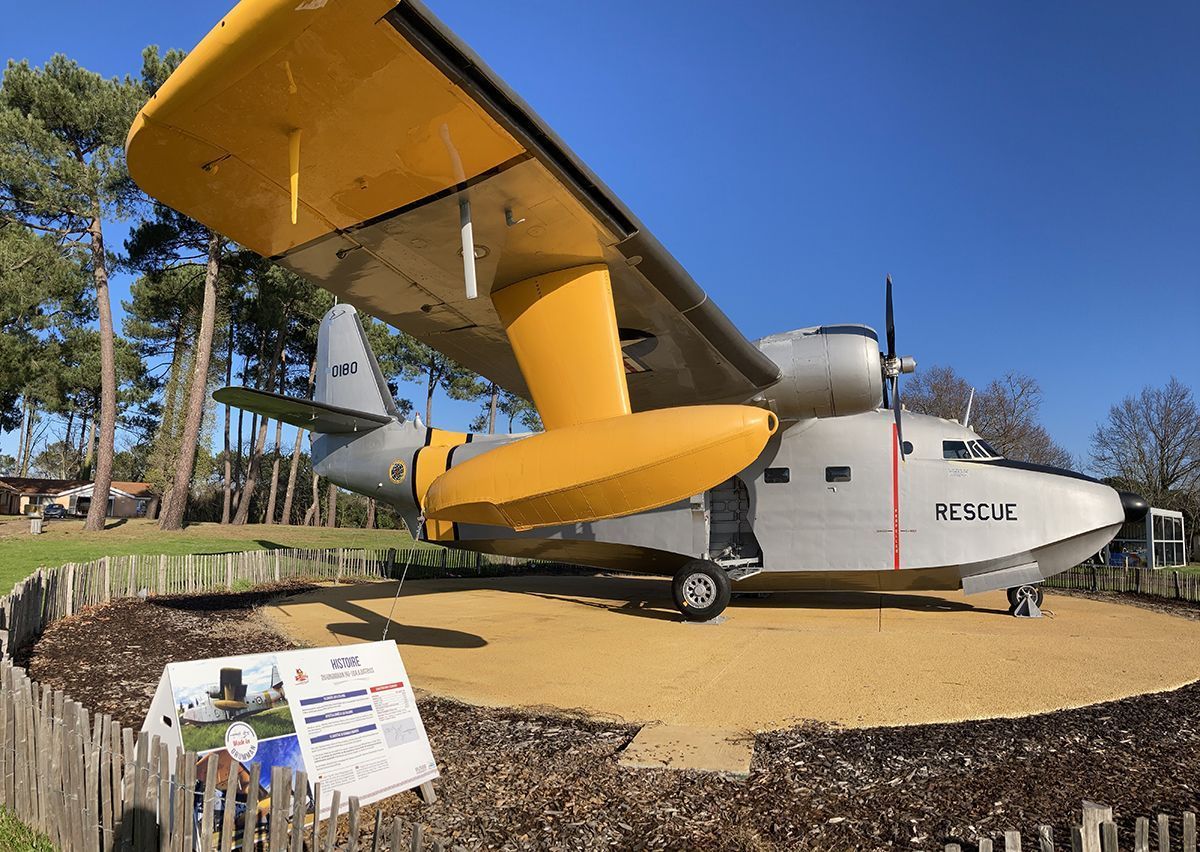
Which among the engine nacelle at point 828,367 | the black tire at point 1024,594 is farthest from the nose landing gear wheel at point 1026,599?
the engine nacelle at point 828,367

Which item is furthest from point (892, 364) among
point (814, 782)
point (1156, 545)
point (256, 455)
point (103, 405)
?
point (256, 455)

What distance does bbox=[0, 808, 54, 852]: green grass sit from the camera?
11.8 ft

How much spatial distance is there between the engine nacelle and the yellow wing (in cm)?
210

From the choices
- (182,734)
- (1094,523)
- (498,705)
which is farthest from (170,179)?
(1094,523)

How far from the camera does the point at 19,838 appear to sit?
368 centimetres

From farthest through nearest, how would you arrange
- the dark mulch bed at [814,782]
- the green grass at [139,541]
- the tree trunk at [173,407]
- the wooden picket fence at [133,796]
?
1. the tree trunk at [173,407]
2. the green grass at [139,541]
3. the dark mulch bed at [814,782]
4. the wooden picket fence at [133,796]

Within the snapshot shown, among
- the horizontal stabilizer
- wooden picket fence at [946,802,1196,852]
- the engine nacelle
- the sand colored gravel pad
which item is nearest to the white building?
the sand colored gravel pad

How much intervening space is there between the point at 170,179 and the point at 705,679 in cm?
630

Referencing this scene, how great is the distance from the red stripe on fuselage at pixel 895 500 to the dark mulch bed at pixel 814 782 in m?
5.01

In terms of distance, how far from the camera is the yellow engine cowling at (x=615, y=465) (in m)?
5.08

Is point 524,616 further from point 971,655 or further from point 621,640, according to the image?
point 971,655

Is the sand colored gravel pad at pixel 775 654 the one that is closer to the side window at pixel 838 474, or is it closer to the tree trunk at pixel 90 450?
the side window at pixel 838 474

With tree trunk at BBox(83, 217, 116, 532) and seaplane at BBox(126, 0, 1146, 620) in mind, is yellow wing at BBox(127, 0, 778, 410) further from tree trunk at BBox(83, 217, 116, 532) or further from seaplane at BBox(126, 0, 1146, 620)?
tree trunk at BBox(83, 217, 116, 532)

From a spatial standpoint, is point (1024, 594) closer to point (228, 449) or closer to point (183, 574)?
point (183, 574)
